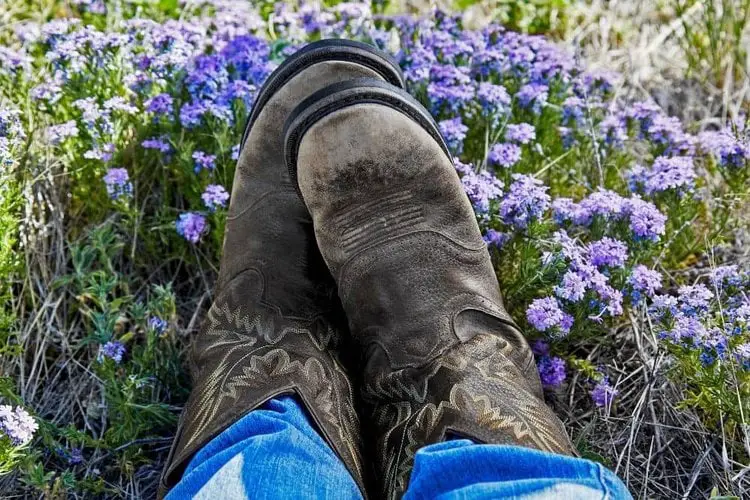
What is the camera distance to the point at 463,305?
1.66 meters

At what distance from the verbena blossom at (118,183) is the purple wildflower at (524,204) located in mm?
985

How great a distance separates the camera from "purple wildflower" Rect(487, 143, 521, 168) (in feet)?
6.98

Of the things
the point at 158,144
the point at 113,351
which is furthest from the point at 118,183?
the point at 113,351

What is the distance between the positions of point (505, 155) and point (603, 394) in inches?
26.3

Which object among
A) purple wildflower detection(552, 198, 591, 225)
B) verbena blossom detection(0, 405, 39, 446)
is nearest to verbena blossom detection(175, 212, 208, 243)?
verbena blossom detection(0, 405, 39, 446)

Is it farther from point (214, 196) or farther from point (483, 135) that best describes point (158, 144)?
point (483, 135)

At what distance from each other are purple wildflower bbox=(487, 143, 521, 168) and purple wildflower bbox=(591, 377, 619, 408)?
0.61 m

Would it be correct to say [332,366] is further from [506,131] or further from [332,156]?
[506,131]

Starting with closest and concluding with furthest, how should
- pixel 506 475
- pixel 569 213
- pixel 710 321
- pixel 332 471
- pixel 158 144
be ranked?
pixel 506 475
pixel 332 471
pixel 710 321
pixel 569 213
pixel 158 144

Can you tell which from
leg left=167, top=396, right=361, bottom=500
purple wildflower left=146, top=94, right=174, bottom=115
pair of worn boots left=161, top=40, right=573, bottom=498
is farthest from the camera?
purple wildflower left=146, top=94, right=174, bottom=115

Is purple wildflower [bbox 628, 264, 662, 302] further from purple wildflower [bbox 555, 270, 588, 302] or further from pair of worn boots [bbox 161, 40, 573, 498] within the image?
pair of worn boots [bbox 161, 40, 573, 498]

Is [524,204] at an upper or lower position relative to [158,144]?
lower

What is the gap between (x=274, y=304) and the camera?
70.2 inches

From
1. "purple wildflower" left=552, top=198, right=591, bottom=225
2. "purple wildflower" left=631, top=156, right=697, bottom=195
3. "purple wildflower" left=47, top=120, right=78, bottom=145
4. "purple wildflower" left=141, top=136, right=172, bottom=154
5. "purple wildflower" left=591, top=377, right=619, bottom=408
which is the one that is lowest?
"purple wildflower" left=591, top=377, right=619, bottom=408
